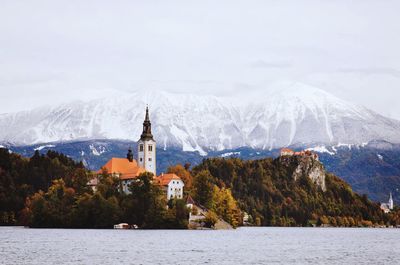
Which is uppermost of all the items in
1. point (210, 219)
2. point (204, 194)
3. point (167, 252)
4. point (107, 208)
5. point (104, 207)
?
point (204, 194)

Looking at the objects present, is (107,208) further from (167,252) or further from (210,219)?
(167,252)

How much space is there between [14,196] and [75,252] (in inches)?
4157

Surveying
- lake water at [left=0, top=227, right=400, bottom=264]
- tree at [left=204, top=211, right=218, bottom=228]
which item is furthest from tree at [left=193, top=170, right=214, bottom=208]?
lake water at [left=0, top=227, right=400, bottom=264]

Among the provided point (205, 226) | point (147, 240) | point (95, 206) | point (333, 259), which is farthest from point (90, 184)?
point (333, 259)

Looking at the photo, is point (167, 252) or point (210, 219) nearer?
point (167, 252)

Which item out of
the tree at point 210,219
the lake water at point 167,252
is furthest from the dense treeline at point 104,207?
the lake water at point 167,252

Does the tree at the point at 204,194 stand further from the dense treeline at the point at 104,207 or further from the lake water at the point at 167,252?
the lake water at the point at 167,252

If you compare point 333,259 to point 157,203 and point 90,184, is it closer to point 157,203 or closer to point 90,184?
point 157,203

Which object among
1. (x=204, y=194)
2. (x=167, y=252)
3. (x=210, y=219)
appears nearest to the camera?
(x=167, y=252)

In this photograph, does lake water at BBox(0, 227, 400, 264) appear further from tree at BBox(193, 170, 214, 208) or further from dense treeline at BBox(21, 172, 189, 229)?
tree at BBox(193, 170, 214, 208)

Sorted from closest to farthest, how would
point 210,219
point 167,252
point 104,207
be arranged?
point 167,252 → point 104,207 → point 210,219

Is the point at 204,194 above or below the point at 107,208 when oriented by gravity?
above

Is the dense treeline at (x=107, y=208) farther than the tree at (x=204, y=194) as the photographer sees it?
No

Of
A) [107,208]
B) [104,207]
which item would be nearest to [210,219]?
[107,208]
